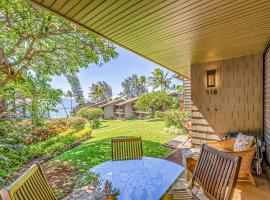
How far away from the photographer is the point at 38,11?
10.1 feet

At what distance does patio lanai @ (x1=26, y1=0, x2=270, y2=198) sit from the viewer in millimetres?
1964

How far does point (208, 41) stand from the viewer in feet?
10.2

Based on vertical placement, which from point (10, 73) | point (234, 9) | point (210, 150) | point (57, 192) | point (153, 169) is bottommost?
point (57, 192)

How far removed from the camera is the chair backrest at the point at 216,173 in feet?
5.37

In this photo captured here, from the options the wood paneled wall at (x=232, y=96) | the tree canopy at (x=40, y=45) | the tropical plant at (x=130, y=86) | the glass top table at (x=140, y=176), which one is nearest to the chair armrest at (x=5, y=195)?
the glass top table at (x=140, y=176)

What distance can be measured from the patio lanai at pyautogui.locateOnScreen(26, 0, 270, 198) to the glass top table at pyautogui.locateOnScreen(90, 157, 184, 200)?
2.19 m

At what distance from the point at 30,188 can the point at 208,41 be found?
3.51m

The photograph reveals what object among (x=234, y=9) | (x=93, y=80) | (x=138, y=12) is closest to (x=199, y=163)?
(x=234, y=9)

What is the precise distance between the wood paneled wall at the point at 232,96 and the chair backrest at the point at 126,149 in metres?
2.48

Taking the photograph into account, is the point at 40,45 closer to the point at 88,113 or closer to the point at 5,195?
the point at 5,195

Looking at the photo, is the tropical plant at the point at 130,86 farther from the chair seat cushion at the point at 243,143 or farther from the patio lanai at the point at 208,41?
the chair seat cushion at the point at 243,143

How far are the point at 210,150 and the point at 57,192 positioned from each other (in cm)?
356

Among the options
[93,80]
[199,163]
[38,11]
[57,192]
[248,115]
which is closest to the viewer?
[199,163]

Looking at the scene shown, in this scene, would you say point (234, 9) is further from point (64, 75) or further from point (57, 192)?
point (57, 192)
